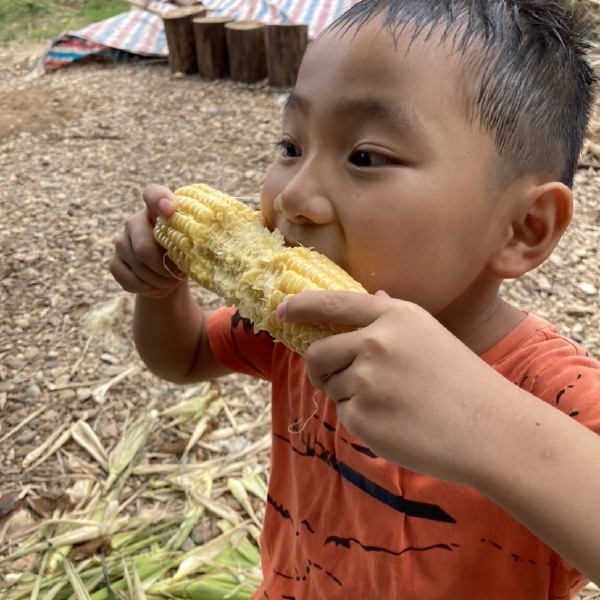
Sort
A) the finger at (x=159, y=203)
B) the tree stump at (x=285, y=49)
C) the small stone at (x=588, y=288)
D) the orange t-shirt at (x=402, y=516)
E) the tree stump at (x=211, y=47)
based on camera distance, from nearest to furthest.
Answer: the orange t-shirt at (x=402, y=516) < the finger at (x=159, y=203) < the small stone at (x=588, y=288) < the tree stump at (x=285, y=49) < the tree stump at (x=211, y=47)

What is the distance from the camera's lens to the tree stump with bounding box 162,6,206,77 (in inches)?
346

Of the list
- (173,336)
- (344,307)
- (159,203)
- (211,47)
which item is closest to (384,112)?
(344,307)

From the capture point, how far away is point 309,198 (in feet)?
4.47

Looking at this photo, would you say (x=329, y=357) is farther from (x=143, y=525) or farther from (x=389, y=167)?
(x=143, y=525)

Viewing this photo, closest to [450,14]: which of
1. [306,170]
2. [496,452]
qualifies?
[306,170]

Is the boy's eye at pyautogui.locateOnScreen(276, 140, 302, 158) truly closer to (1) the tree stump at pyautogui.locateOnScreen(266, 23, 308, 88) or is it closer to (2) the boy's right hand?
(2) the boy's right hand

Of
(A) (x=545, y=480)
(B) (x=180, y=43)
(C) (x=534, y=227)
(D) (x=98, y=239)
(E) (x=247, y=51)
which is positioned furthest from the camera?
(B) (x=180, y=43)

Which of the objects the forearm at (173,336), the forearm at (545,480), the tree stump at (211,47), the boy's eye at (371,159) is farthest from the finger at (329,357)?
the tree stump at (211,47)

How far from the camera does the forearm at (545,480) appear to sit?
43.6 inches

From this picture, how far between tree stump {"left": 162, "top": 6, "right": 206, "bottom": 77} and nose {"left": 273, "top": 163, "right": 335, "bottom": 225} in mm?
7972

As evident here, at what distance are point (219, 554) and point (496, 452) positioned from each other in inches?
85.0

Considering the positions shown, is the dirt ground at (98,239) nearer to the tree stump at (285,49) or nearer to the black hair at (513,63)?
the tree stump at (285,49)

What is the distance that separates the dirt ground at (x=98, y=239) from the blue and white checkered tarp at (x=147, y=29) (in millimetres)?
392

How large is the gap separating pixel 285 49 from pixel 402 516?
7.25m
